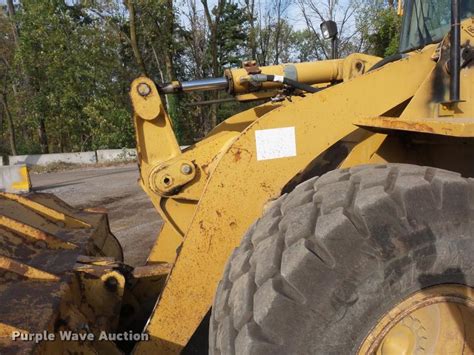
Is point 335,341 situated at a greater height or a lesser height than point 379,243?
lesser

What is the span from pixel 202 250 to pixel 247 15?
32.8 m

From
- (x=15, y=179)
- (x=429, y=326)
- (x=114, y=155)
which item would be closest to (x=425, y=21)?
(x=429, y=326)

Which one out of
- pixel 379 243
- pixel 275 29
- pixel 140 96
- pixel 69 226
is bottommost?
pixel 69 226

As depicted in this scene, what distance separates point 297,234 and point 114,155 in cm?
2152

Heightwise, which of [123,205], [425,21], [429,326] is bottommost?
[123,205]

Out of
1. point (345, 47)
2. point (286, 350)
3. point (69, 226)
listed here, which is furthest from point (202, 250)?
point (345, 47)

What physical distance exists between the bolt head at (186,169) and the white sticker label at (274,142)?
65 centimetres

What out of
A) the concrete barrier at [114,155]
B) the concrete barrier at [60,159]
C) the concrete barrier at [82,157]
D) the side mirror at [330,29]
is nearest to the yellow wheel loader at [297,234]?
the side mirror at [330,29]

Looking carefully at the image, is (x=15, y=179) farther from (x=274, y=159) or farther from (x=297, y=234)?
(x=297, y=234)

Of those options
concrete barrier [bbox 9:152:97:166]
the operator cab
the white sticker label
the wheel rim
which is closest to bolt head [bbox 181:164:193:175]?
the white sticker label

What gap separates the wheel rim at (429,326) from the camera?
1.72 metres

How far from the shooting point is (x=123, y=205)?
9.68m

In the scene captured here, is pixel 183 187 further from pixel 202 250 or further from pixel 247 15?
pixel 247 15

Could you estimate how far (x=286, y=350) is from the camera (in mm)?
1656
